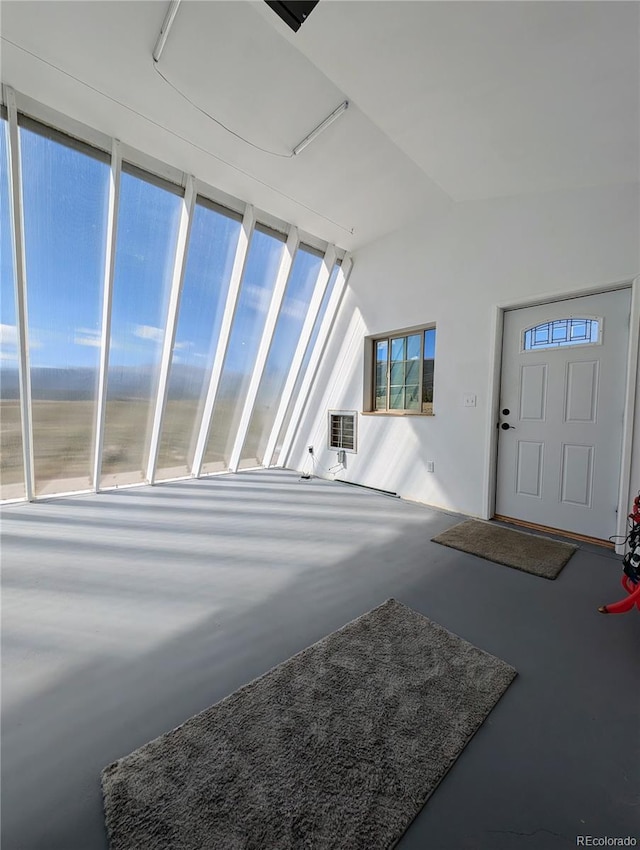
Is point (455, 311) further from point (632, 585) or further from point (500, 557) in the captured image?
point (632, 585)

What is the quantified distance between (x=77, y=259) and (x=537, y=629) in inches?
179

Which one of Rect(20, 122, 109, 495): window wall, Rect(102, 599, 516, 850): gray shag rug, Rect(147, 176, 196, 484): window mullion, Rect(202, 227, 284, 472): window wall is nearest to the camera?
Rect(102, 599, 516, 850): gray shag rug

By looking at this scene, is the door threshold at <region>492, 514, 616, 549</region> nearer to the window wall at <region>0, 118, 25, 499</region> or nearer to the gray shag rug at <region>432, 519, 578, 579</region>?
the gray shag rug at <region>432, 519, 578, 579</region>

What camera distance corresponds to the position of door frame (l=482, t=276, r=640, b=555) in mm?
2430

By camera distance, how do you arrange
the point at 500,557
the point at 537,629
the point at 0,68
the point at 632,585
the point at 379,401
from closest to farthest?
the point at 537,629 < the point at 632,585 < the point at 0,68 < the point at 500,557 < the point at 379,401

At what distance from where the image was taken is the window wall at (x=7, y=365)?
2.73 meters

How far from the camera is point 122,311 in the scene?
350cm

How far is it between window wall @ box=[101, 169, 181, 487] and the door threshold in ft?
13.5

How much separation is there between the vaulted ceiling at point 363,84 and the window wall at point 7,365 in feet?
2.43

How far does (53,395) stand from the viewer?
336cm

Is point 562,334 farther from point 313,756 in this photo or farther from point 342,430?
point 313,756

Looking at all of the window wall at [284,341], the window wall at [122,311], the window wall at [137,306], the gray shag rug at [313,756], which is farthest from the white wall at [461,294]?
the window wall at [137,306]

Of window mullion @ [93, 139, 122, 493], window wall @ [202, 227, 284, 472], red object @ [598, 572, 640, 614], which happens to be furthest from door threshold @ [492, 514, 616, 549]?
window mullion @ [93, 139, 122, 493]

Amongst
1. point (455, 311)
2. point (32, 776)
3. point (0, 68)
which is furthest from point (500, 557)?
point (0, 68)
